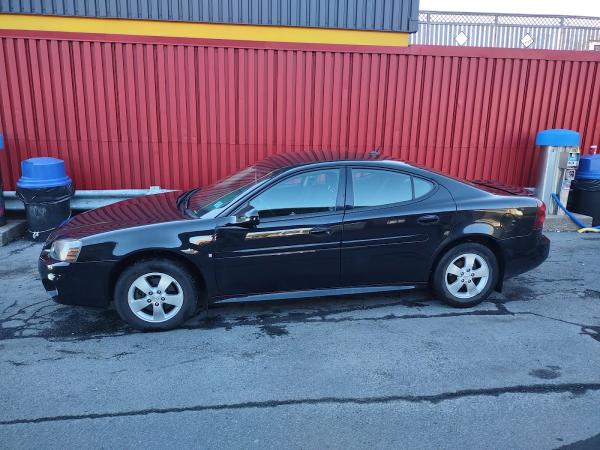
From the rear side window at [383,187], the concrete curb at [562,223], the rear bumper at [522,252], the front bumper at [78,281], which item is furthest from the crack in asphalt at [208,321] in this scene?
the concrete curb at [562,223]

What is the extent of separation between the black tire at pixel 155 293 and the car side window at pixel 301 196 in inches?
32.5

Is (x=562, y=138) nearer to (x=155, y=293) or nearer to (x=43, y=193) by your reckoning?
(x=155, y=293)

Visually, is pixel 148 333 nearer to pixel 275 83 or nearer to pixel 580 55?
pixel 275 83

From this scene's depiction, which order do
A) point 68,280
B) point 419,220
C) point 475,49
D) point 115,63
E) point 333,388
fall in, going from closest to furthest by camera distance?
1. point 333,388
2. point 68,280
3. point 419,220
4. point 115,63
5. point 475,49

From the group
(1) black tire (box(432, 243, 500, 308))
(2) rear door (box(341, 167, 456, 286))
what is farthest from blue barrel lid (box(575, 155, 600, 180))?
(2) rear door (box(341, 167, 456, 286))

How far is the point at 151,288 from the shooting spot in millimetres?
3930

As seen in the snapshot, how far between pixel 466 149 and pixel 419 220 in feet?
14.8

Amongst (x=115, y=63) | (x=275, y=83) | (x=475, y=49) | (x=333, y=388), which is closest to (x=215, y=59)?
(x=275, y=83)

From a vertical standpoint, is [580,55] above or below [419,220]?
above

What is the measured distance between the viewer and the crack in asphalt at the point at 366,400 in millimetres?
2941

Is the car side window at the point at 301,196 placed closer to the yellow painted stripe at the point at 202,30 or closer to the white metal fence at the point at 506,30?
the yellow painted stripe at the point at 202,30

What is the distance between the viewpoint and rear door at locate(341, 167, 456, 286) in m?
4.17

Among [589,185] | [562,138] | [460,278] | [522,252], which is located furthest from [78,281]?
[589,185]

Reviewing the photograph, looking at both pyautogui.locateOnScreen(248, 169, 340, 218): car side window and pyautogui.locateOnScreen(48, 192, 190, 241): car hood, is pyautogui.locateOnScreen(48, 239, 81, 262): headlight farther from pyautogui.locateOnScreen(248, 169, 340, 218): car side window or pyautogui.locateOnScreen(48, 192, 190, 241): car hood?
pyautogui.locateOnScreen(248, 169, 340, 218): car side window
